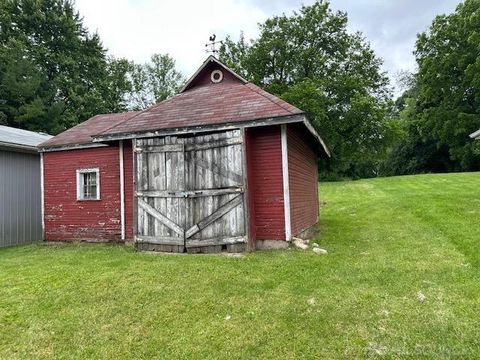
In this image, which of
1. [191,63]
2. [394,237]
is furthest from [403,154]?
[394,237]

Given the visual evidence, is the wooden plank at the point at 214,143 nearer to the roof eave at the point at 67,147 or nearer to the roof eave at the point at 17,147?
the roof eave at the point at 67,147

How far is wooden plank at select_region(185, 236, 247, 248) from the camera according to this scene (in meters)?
7.86

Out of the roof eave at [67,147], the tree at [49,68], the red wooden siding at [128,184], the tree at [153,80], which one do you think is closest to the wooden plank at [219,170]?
the red wooden siding at [128,184]

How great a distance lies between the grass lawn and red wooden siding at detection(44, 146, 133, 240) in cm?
205

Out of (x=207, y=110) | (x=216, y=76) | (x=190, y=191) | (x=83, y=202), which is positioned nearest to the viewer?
(x=190, y=191)

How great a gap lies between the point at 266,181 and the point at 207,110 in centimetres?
239

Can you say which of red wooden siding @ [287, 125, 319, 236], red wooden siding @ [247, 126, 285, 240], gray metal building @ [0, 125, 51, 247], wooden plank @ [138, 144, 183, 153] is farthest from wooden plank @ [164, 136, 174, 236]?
gray metal building @ [0, 125, 51, 247]

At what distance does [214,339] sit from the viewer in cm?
401

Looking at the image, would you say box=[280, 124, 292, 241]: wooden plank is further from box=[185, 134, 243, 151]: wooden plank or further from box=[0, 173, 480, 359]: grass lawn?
box=[185, 134, 243, 151]: wooden plank

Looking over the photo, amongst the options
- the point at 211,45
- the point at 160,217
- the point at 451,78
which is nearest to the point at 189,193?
the point at 160,217

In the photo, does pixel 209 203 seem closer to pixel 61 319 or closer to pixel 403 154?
pixel 61 319

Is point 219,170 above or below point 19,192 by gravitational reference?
above

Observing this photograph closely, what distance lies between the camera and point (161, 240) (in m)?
8.56

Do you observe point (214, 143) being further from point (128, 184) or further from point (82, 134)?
point (82, 134)
